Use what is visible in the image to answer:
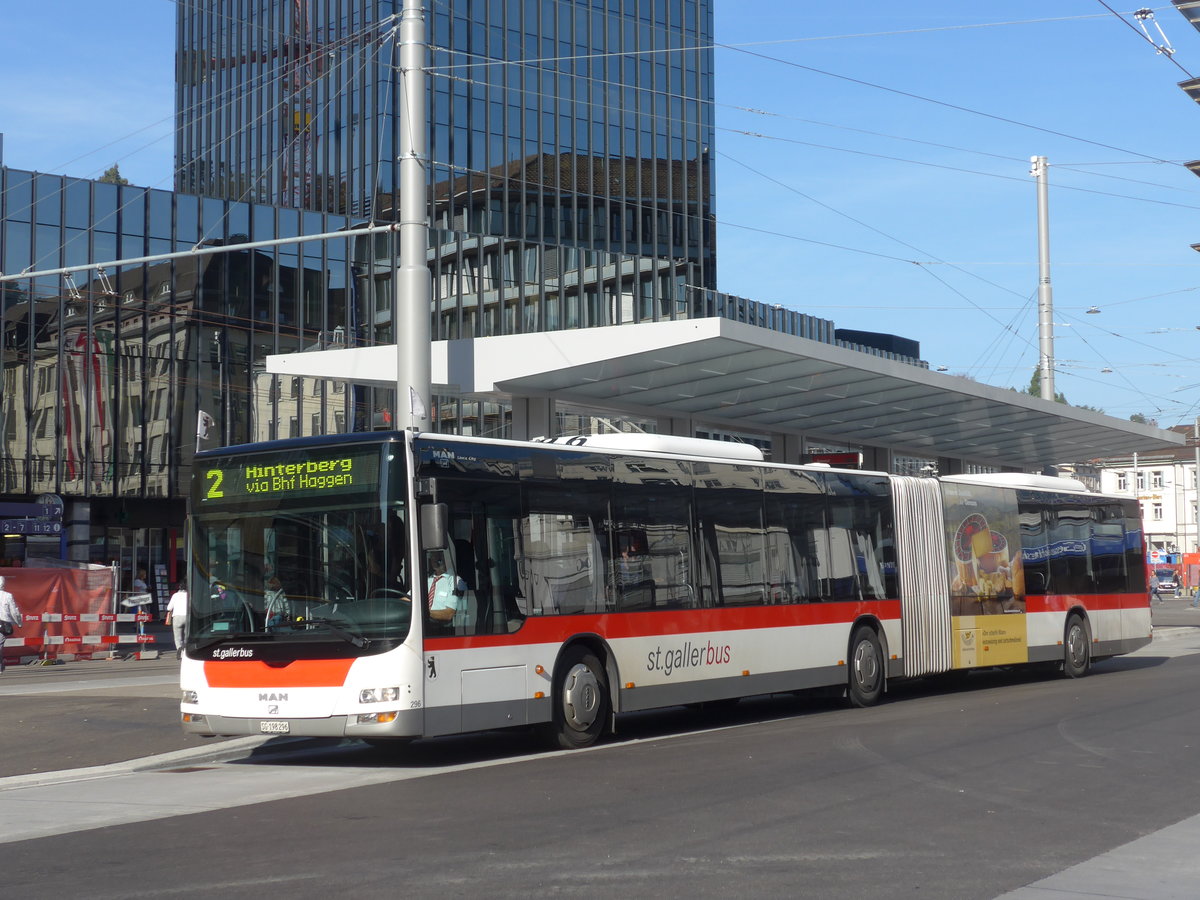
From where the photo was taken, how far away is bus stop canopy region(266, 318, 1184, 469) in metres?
19.2

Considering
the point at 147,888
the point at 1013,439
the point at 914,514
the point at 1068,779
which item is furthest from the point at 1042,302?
the point at 147,888

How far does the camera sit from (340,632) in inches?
473

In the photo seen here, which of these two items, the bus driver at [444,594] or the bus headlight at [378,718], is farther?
the bus driver at [444,594]

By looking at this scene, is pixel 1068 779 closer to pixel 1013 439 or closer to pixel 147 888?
pixel 147 888

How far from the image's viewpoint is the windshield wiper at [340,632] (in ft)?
39.1

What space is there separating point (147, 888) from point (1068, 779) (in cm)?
702

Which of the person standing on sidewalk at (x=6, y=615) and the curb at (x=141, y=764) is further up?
the person standing on sidewalk at (x=6, y=615)

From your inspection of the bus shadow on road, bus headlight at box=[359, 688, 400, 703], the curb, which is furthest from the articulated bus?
the curb

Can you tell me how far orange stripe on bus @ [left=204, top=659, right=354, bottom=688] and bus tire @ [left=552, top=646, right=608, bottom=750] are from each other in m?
2.37

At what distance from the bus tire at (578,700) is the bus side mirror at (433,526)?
2.31 m

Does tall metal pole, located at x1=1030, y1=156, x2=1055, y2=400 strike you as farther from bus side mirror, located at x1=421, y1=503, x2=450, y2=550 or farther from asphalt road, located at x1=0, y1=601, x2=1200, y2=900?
bus side mirror, located at x1=421, y1=503, x2=450, y2=550

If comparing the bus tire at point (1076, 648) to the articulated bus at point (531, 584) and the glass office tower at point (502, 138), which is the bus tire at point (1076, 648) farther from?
the glass office tower at point (502, 138)

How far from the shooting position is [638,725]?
1659 cm

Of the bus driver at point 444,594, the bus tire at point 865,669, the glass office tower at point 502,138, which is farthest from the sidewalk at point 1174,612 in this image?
the glass office tower at point 502,138
